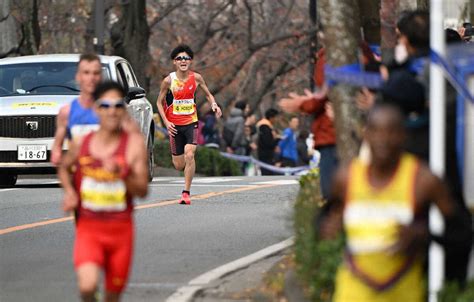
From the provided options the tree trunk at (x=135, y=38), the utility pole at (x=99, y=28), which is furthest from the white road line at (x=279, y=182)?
the tree trunk at (x=135, y=38)

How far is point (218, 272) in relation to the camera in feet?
37.8

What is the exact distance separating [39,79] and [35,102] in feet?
1.76

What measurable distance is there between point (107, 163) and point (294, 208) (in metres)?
3.08

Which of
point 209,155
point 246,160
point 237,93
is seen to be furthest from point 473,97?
point 237,93

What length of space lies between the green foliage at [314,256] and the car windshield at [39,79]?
1027 centimetres

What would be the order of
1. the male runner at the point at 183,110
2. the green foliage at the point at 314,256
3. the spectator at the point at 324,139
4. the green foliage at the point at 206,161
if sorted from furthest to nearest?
the green foliage at the point at 206,161
the male runner at the point at 183,110
the spectator at the point at 324,139
the green foliage at the point at 314,256

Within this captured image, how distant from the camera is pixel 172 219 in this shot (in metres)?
15.8

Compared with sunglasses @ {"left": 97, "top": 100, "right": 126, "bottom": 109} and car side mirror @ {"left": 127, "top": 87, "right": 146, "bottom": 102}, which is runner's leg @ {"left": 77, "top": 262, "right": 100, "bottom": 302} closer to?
sunglasses @ {"left": 97, "top": 100, "right": 126, "bottom": 109}

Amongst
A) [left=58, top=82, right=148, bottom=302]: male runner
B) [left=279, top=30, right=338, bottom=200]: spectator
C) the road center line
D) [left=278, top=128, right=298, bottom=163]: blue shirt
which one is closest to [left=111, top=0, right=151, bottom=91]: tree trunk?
[left=278, top=128, right=298, bottom=163]: blue shirt

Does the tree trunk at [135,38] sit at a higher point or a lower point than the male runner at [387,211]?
higher

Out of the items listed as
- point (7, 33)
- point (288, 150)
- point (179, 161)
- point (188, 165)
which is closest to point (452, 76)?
point (188, 165)

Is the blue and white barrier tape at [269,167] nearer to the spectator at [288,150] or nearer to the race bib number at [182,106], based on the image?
the spectator at [288,150]

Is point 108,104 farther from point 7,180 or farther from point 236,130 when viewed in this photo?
point 236,130

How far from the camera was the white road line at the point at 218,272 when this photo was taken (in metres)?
10.4
